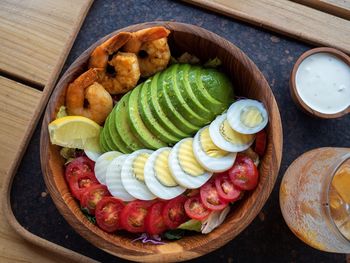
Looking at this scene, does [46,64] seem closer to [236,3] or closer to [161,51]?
[161,51]

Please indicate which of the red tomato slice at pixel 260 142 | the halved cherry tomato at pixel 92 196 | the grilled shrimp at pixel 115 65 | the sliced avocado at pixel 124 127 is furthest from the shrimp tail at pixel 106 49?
the red tomato slice at pixel 260 142

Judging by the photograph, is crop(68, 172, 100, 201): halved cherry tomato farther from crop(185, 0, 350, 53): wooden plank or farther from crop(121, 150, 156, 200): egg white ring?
crop(185, 0, 350, 53): wooden plank

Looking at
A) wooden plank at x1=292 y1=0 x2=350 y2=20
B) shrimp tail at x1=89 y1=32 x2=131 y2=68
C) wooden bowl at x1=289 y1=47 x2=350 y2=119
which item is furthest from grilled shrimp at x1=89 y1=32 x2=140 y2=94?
wooden plank at x1=292 y1=0 x2=350 y2=20

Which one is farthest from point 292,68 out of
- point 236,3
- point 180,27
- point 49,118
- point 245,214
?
point 49,118

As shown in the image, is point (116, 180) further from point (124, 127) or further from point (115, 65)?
point (115, 65)

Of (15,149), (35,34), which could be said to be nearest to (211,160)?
(15,149)
